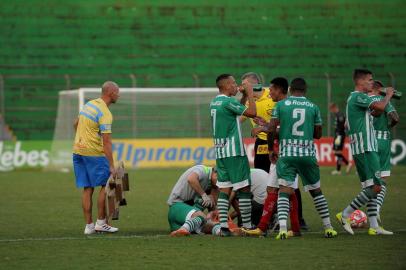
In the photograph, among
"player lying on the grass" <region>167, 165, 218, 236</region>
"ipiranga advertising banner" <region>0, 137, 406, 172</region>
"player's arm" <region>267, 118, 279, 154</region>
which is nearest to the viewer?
"player's arm" <region>267, 118, 279, 154</region>

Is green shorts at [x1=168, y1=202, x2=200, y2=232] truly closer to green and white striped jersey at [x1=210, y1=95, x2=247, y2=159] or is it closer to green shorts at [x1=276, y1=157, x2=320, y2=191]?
green and white striped jersey at [x1=210, y1=95, x2=247, y2=159]

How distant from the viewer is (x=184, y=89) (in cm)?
3309

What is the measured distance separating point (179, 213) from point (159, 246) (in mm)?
1556

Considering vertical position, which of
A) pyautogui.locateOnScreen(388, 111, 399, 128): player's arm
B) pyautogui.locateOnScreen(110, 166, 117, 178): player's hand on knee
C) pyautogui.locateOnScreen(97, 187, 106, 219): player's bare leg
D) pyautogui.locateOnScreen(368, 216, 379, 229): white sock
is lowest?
pyautogui.locateOnScreen(368, 216, 379, 229): white sock

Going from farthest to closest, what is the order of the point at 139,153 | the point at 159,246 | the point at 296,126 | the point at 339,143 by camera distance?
1. the point at 139,153
2. the point at 339,143
3. the point at 296,126
4. the point at 159,246

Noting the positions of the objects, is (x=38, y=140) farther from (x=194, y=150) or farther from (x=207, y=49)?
(x=207, y=49)

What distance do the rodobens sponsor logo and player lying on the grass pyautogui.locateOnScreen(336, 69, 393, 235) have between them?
19.7 meters

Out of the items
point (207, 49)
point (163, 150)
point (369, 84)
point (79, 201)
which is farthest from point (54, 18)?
point (369, 84)

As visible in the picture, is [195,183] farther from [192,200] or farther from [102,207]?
[102,207]

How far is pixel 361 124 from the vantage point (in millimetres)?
12906

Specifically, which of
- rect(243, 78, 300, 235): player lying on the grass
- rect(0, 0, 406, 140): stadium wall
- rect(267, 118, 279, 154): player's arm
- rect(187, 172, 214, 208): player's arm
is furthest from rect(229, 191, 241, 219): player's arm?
rect(0, 0, 406, 140): stadium wall

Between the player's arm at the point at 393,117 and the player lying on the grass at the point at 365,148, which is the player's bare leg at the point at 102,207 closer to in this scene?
the player lying on the grass at the point at 365,148

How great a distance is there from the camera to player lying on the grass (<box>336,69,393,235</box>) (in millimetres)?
12750

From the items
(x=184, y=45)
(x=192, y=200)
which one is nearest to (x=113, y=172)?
(x=192, y=200)
